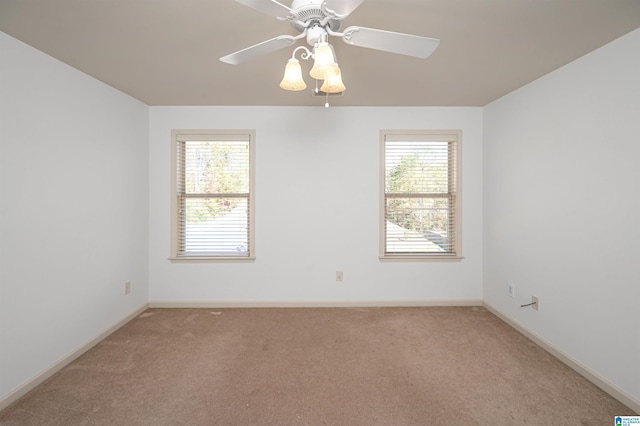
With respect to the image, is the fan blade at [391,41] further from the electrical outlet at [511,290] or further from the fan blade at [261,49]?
the electrical outlet at [511,290]

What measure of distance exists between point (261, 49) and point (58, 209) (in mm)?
2076

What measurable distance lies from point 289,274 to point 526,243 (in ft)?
8.28

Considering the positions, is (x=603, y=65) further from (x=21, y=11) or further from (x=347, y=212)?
(x=21, y=11)

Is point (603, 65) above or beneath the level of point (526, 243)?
above

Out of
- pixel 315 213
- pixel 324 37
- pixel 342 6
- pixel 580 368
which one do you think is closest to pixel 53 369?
pixel 315 213

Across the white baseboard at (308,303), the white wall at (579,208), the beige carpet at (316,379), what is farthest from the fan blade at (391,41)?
the white baseboard at (308,303)

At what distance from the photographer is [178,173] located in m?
3.34

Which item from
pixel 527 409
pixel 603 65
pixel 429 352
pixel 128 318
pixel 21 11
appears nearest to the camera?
pixel 21 11

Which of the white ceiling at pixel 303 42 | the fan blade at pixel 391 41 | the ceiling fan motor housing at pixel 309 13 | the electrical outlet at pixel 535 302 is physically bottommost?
the electrical outlet at pixel 535 302

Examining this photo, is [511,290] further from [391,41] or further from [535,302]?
[391,41]

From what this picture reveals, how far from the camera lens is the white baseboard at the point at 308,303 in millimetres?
3318

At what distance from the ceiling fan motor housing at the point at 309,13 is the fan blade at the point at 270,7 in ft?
0.25

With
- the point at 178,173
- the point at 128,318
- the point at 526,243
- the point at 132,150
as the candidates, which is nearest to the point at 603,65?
the point at 526,243

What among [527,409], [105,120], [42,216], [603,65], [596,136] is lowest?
[527,409]
